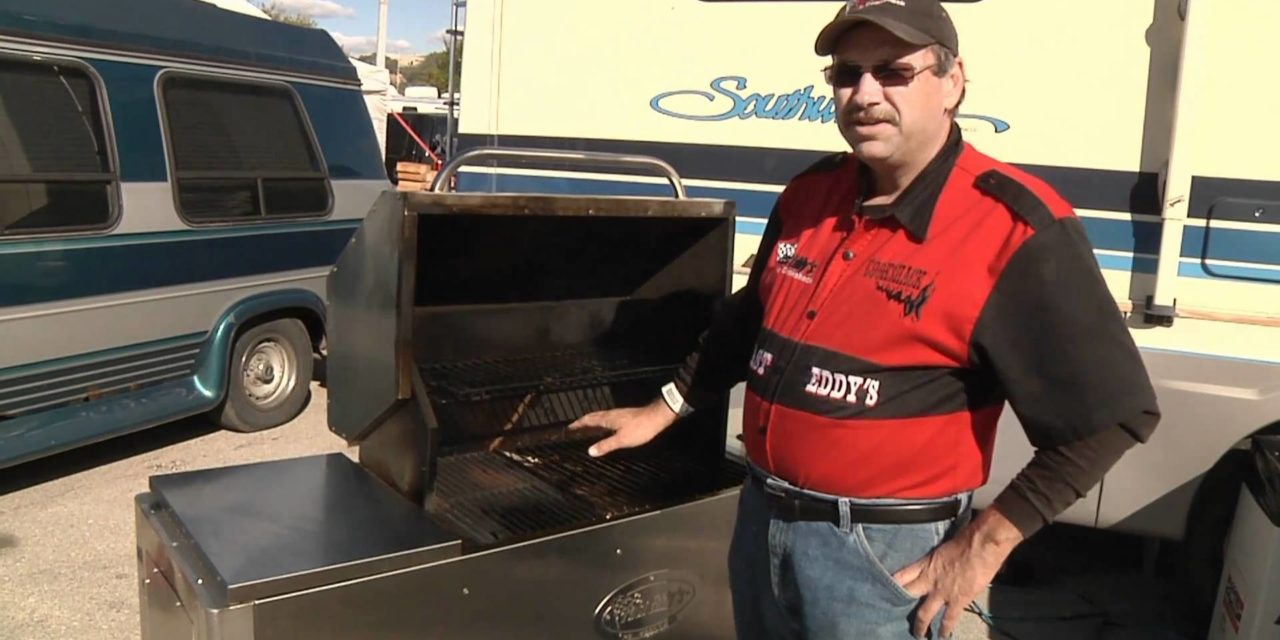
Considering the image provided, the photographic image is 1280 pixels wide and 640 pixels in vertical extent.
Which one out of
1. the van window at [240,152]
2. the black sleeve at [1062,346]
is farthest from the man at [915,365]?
the van window at [240,152]

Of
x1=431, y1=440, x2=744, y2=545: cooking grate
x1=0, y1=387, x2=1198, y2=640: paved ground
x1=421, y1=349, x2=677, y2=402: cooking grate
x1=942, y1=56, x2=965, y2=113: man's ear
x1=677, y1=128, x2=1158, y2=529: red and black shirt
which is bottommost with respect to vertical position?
x1=0, y1=387, x2=1198, y2=640: paved ground

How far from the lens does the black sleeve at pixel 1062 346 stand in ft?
4.75

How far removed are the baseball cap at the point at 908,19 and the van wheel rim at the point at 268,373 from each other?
15.6 feet

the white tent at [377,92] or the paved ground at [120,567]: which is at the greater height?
the white tent at [377,92]

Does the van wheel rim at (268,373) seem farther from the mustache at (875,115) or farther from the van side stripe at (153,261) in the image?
the mustache at (875,115)

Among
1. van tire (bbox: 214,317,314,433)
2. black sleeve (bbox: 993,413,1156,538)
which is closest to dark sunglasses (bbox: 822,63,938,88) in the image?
black sleeve (bbox: 993,413,1156,538)

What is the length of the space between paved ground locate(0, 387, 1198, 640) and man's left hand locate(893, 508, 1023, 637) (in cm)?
228

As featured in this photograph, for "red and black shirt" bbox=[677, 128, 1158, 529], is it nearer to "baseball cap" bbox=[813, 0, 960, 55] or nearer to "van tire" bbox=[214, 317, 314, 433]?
"baseball cap" bbox=[813, 0, 960, 55]

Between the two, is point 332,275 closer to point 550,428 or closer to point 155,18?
point 550,428

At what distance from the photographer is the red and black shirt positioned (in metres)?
1.47

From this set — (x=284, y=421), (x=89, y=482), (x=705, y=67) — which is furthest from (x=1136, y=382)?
(x=284, y=421)

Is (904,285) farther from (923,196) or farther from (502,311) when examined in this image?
(502,311)

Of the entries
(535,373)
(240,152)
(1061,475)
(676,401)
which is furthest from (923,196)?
(240,152)

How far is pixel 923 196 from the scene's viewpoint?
162 cm
